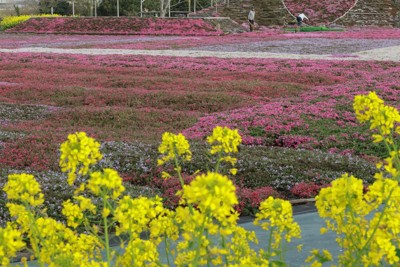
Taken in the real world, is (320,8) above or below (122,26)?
above

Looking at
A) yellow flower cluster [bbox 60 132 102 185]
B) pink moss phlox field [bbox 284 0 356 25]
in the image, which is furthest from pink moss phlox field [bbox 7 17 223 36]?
yellow flower cluster [bbox 60 132 102 185]

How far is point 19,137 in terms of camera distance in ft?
32.1

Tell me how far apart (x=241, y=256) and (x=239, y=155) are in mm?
5958

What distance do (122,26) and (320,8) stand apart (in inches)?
670

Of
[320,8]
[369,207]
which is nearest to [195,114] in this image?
[369,207]

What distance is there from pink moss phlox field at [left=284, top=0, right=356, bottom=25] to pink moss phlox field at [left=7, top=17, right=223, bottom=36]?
1087 cm

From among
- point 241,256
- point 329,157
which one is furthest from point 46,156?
point 241,256

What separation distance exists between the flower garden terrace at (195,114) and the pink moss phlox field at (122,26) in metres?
20.4

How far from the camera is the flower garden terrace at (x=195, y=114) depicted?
8.02 meters

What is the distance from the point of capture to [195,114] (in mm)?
12359

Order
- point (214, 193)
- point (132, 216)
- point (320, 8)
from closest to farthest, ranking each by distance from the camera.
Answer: point (214, 193) < point (132, 216) < point (320, 8)

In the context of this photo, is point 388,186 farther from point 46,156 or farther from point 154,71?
point 154,71

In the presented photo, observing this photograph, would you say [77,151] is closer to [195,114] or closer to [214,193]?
[214,193]

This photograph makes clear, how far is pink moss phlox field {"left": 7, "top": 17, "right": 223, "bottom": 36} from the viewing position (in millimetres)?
43875
